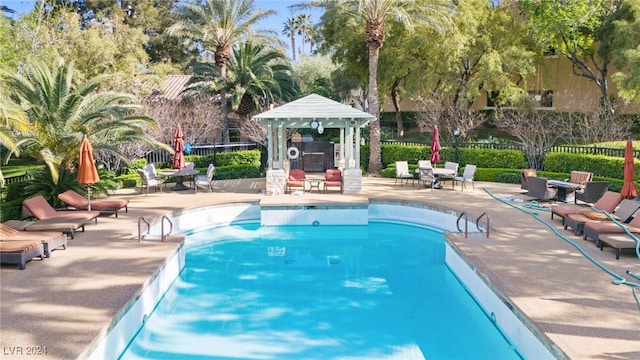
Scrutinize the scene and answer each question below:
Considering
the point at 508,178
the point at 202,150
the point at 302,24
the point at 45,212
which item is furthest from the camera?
the point at 302,24

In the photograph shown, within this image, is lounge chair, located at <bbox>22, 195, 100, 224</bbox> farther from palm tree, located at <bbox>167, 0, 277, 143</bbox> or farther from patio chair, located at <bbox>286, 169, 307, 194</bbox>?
palm tree, located at <bbox>167, 0, 277, 143</bbox>

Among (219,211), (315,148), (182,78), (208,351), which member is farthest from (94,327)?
(182,78)

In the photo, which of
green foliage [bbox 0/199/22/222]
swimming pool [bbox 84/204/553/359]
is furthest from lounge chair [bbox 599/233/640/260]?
green foliage [bbox 0/199/22/222]

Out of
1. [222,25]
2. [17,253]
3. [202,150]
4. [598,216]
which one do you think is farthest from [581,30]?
[17,253]

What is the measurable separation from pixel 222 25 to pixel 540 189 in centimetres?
1997

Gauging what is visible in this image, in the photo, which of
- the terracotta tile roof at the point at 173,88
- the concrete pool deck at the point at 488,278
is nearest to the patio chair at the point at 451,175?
the concrete pool deck at the point at 488,278

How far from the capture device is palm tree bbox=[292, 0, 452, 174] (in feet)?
77.1

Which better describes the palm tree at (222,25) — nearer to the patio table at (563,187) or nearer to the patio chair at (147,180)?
the patio chair at (147,180)

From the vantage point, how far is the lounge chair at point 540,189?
16789 millimetres

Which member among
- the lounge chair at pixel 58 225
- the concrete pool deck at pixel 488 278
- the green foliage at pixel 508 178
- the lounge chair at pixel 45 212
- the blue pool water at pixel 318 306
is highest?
the green foliage at pixel 508 178

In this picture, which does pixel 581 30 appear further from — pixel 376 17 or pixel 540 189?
pixel 540 189

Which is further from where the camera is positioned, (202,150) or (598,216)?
(202,150)

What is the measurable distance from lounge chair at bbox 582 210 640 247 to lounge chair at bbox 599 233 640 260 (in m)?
0.19

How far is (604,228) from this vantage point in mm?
11352
